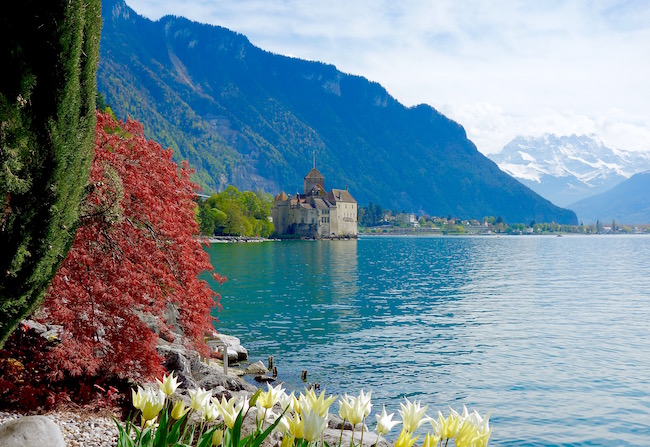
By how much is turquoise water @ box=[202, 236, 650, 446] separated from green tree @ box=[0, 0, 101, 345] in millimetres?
11167

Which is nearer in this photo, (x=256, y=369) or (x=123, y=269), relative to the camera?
(x=123, y=269)

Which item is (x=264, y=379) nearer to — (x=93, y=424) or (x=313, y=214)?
(x=93, y=424)

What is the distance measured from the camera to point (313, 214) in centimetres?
15538

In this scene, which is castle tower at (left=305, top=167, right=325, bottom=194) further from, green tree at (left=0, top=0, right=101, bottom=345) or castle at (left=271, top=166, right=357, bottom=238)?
green tree at (left=0, top=0, right=101, bottom=345)

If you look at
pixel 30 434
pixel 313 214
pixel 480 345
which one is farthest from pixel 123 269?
pixel 313 214

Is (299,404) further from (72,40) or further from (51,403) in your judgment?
(51,403)

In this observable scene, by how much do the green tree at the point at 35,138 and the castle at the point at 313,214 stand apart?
5793 inches

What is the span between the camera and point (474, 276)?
2248 inches

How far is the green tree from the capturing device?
6.62 metres

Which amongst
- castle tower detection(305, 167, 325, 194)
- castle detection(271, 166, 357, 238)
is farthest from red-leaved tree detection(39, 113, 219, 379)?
castle tower detection(305, 167, 325, 194)

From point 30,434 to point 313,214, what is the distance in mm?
149768

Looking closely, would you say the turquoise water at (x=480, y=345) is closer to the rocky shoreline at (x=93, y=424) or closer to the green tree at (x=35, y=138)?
the rocky shoreline at (x=93, y=424)

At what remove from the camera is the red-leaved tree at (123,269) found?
356 inches

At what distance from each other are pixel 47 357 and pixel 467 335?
20.9 metres
